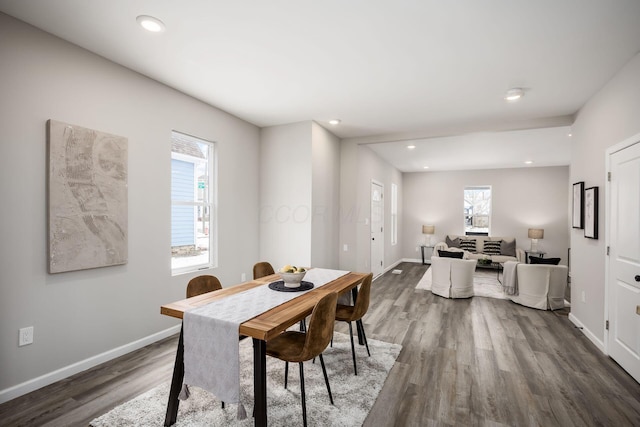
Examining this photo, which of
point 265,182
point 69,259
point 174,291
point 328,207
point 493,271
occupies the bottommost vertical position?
point 493,271

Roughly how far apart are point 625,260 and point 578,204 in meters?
1.17

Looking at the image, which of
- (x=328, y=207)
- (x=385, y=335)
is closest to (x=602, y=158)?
(x=385, y=335)

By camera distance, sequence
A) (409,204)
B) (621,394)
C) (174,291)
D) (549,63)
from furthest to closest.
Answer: (409,204)
(174,291)
(549,63)
(621,394)

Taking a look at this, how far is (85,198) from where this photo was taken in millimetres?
2525

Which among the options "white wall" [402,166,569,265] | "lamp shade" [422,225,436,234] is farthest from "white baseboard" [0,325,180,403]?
"white wall" [402,166,569,265]

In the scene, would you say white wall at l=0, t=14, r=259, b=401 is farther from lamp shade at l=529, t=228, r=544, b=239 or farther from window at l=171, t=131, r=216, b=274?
lamp shade at l=529, t=228, r=544, b=239

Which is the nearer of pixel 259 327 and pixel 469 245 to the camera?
pixel 259 327

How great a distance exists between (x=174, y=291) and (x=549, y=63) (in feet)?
13.9

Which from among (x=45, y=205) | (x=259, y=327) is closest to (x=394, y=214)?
(x=259, y=327)

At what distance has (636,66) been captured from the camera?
2543 millimetres

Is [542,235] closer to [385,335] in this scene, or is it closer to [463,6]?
[385,335]

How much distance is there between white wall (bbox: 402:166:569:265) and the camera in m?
7.70

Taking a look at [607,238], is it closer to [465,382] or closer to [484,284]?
[465,382]

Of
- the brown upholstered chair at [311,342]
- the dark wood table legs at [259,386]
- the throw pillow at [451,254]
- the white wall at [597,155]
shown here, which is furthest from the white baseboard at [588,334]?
the dark wood table legs at [259,386]
